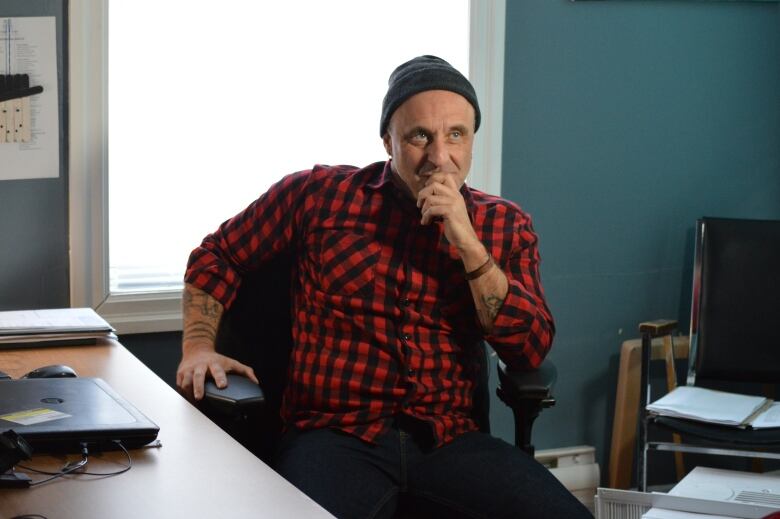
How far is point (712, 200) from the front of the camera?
11.5ft

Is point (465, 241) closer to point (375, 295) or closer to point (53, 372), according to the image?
point (375, 295)

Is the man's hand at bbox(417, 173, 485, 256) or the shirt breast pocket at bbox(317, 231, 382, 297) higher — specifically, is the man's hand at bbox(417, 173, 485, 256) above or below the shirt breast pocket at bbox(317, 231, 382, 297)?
above

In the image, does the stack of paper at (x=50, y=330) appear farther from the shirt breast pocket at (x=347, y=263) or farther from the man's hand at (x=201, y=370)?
the shirt breast pocket at (x=347, y=263)

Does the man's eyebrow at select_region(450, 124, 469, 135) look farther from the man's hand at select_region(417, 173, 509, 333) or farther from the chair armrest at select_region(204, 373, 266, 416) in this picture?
the chair armrest at select_region(204, 373, 266, 416)

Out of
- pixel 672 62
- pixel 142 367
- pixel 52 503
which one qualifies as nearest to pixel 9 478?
pixel 52 503

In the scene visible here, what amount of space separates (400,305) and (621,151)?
55.4 inches

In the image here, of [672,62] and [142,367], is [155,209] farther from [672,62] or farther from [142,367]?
[672,62]

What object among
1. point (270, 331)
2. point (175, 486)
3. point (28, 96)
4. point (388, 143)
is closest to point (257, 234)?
point (270, 331)

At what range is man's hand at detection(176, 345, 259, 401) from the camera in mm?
1930

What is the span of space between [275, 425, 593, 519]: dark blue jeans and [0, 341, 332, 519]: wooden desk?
37cm

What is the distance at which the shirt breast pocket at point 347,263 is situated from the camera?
220 centimetres

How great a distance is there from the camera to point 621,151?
11.0 ft

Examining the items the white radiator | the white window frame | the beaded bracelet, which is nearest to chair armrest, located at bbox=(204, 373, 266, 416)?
the beaded bracelet

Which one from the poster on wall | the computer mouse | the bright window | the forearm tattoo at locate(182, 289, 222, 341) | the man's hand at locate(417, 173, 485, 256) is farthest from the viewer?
the bright window
